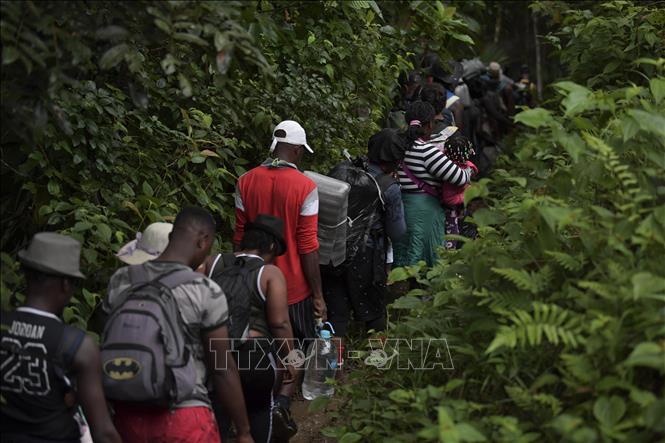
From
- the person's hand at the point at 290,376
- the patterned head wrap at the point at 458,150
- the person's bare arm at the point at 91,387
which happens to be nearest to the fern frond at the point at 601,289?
the person's bare arm at the point at 91,387

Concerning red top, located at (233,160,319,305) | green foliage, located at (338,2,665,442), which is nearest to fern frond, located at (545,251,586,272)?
green foliage, located at (338,2,665,442)

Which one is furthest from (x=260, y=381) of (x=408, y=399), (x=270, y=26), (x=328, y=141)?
(x=328, y=141)

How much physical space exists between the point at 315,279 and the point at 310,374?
1001mm

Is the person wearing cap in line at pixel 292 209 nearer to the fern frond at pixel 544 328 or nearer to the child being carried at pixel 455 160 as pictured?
the child being carried at pixel 455 160

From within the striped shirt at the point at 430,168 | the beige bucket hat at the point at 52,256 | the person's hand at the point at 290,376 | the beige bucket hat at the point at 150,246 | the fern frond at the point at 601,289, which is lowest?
the person's hand at the point at 290,376

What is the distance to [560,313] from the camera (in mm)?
3938

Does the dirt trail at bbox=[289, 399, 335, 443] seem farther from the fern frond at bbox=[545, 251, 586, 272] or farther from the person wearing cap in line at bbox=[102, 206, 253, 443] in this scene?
the fern frond at bbox=[545, 251, 586, 272]

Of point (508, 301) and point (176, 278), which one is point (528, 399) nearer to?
point (508, 301)

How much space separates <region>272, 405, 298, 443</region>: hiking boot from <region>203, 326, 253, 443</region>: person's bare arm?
976 millimetres

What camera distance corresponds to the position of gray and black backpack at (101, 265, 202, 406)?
385 centimetres

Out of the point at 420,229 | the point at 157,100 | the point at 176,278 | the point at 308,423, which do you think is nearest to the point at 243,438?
the point at 176,278

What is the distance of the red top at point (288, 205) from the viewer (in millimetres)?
6078

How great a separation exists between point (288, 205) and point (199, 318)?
6.87 ft

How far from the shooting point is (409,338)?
5145 millimetres
